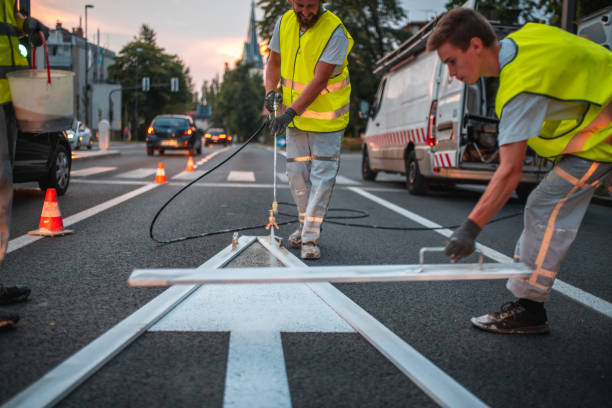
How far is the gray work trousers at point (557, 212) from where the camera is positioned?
2760 millimetres

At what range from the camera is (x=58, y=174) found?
8211 mm

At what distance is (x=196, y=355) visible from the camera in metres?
2.49

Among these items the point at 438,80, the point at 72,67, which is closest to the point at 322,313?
the point at 438,80

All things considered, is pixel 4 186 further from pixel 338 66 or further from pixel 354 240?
pixel 354 240

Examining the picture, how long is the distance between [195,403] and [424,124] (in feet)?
26.4

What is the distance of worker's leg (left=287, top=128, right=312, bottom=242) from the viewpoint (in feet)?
15.6

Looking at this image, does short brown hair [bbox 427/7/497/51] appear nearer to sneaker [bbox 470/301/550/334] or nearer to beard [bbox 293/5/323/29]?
sneaker [bbox 470/301/550/334]

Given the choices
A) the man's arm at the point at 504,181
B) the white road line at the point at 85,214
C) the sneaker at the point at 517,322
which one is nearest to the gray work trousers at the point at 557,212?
the sneaker at the point at 517,322

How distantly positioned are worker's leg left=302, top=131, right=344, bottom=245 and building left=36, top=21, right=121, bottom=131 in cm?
5586

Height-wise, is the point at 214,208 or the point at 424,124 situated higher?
the point at 424,124

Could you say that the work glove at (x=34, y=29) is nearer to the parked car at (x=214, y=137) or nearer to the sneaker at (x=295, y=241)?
the sneaker at (x=295, y=241)

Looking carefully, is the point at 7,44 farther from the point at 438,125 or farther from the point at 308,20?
the point at 438,125

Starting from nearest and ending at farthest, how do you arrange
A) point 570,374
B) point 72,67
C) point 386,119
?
point 570,374, point 386,119, point 72,67

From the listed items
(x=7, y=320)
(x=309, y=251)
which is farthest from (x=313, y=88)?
(x=7, y=320)
